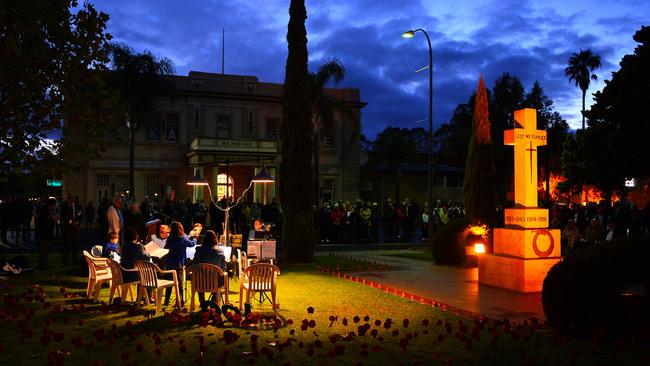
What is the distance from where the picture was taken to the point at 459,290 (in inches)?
481

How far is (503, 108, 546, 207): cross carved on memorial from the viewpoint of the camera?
40.3 ft

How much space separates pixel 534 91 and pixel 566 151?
101 feet

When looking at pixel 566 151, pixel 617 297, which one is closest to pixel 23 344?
pixel 617 297

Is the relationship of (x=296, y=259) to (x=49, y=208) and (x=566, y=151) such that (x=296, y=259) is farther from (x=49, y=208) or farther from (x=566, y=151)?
(x=566, y=151)

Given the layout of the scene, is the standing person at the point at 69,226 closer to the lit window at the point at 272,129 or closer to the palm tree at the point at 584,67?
the lit window at the point at 272,129

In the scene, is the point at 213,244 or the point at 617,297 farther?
the point at 213,244

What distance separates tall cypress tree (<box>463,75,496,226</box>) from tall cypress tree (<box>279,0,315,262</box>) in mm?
4957

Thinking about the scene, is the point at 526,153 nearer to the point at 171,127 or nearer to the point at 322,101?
the point at 322,101

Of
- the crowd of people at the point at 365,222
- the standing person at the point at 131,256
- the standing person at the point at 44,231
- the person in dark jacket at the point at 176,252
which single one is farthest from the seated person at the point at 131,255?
the crowd of people at the point at 365,222

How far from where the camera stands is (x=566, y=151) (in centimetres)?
3694

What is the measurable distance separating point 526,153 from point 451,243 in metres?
5.10

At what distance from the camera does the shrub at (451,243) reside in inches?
663

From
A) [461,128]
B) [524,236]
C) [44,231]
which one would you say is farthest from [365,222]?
[461,128]

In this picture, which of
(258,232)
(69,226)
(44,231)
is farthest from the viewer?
(69,226)
